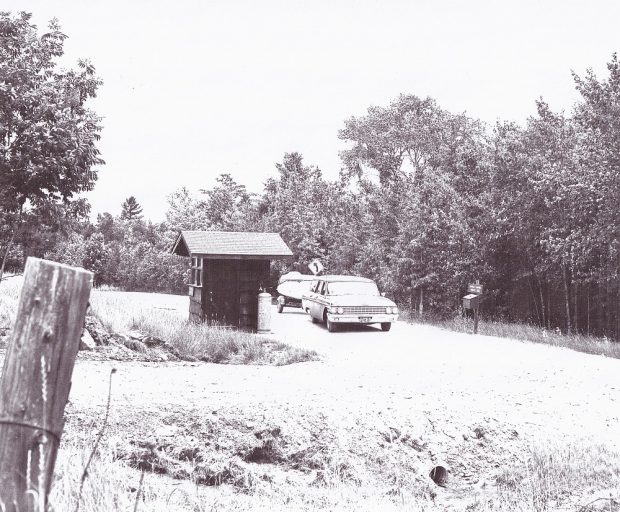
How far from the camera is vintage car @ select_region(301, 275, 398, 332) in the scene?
1958 centimetres

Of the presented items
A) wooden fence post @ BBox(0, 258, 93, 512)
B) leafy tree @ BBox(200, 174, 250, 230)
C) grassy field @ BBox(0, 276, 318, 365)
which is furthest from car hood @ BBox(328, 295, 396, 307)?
leafy tree @ BBox(200, 174, 250, 230)

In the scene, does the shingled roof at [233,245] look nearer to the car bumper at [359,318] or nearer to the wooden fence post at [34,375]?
the car bumper at [359,318]

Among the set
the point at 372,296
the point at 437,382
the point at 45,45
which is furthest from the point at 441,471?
the point at 45,45

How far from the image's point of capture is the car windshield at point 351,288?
20406 millimetres

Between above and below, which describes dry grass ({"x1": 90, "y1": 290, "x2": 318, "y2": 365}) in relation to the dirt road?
above

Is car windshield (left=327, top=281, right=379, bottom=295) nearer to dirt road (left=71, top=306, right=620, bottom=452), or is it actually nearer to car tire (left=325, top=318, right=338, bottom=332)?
car tire (left=325, top=318, right=338, bottom=332)

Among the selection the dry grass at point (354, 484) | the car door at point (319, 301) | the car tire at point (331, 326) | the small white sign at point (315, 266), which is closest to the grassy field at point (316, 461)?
the dry grass at point (354, 484)

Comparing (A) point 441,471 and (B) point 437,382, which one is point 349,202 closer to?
(B) point 437,382

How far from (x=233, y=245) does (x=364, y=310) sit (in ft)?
14.2

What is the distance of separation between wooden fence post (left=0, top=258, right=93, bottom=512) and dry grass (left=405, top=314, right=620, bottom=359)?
15.2 metres

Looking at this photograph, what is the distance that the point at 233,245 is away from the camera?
19516mm

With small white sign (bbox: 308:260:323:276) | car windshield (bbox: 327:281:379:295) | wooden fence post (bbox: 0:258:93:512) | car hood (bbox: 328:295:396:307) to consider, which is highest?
small white sign (bbox: 308:260:323:276)

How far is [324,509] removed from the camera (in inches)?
221

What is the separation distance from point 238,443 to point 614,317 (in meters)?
18.0
